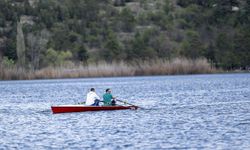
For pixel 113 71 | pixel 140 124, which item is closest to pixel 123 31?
pixel 113 71

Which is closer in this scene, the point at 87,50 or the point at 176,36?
the point at 87,50

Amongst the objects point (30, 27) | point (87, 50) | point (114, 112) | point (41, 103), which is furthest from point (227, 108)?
point (30, 27)

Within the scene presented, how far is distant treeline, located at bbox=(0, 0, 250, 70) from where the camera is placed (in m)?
118

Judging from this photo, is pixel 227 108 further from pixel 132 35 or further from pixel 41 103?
pixel 132 35

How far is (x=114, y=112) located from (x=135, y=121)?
661 cm

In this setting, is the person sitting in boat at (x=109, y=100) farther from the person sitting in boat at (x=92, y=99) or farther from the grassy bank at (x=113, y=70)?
the grassy bank at (x=113, y=70)

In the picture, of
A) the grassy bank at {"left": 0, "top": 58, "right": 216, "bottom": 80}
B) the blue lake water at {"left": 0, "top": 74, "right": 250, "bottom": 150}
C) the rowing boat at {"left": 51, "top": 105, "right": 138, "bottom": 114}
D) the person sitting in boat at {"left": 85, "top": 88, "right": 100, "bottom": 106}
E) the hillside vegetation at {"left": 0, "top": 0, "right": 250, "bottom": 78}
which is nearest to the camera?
the blue lake water at {"left": 0, "top": 74, "right": 250, "bottom": 150}

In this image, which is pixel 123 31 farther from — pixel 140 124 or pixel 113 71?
pixel 140 124

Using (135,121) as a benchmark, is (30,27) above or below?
above

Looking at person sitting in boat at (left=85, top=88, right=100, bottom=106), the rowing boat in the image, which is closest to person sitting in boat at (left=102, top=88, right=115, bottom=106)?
the rowing boat

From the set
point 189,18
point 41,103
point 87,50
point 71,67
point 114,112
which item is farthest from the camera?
point 189,18

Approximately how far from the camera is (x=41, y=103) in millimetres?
63375

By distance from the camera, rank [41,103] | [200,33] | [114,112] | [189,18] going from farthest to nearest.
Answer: [189,18]
[200,33]
[41,103]
[114,112]

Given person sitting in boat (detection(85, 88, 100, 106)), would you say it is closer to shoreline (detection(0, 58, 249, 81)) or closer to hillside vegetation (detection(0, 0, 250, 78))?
shoreline (detection(0, 58, 249, 81))
